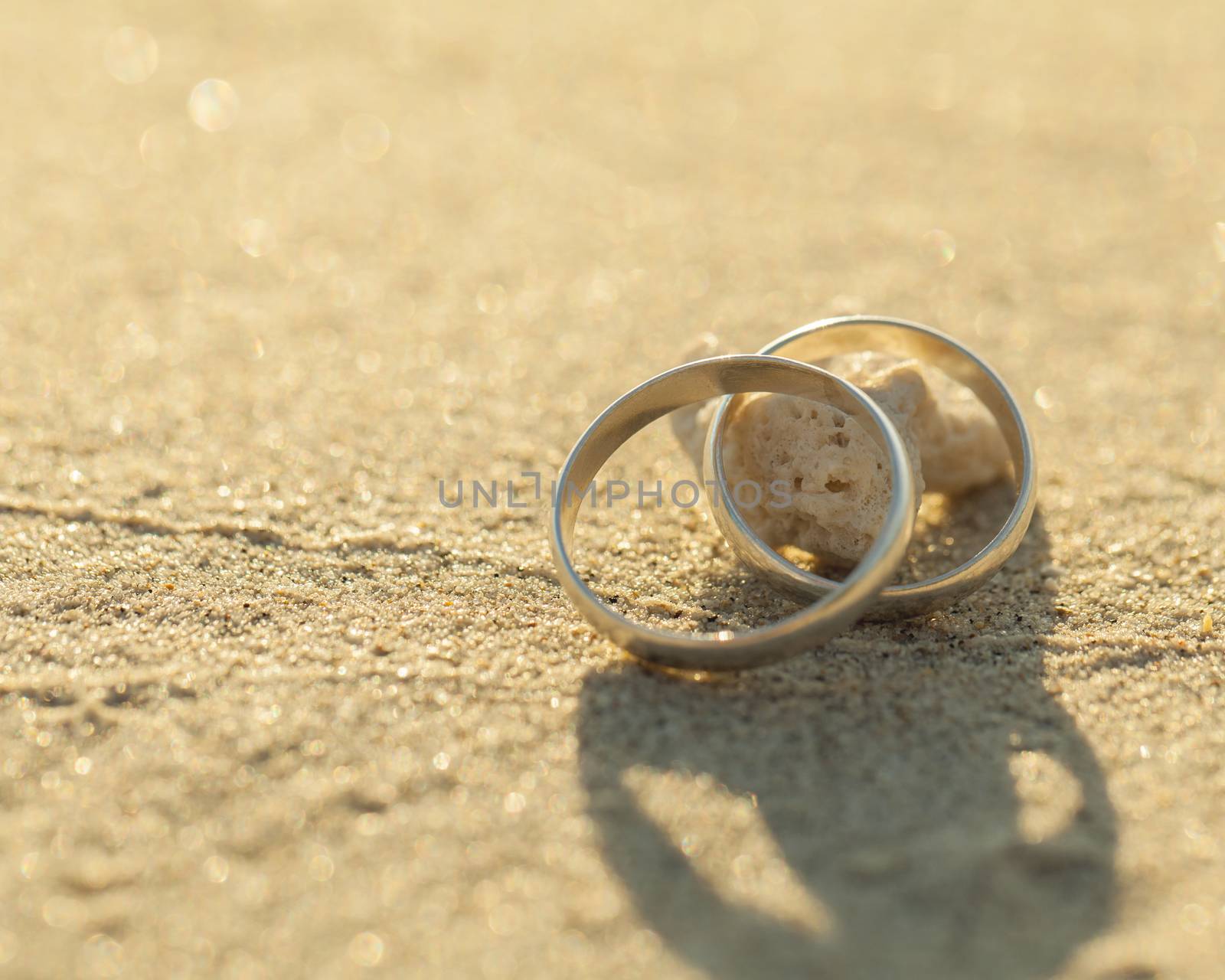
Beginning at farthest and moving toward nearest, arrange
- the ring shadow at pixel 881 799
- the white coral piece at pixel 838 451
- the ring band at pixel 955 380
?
the white coral piece at pixel 838 451
the ring band at pixel 955 380
the ring shadow at pixel 881 799

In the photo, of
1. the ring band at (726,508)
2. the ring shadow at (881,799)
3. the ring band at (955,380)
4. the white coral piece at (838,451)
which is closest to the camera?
the ring shadow at (881,799)

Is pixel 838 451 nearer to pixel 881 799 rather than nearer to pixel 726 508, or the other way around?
pixel 726 508

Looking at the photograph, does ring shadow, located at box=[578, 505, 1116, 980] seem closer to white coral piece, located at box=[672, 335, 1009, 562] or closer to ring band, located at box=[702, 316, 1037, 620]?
ring band, located at box=[702, 316, 1037, 620]

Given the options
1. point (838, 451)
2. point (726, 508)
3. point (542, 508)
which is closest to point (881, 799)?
point (726, 508)

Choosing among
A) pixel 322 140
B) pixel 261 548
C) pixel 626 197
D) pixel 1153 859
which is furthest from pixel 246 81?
pixel 1153 859

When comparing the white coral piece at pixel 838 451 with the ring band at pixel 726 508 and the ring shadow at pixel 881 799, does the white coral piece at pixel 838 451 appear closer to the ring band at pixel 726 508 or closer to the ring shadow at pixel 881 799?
the ring band at pixel 726 508

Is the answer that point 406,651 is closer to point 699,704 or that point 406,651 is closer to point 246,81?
point 699,704

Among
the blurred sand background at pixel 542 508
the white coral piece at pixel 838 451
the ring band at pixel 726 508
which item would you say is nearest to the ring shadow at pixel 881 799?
the blurred sand background at pixel 542 508

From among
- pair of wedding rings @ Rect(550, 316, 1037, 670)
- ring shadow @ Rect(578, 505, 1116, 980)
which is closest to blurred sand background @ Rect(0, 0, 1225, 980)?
ring shadow @ Rect(578, 505, 1116, 980)
